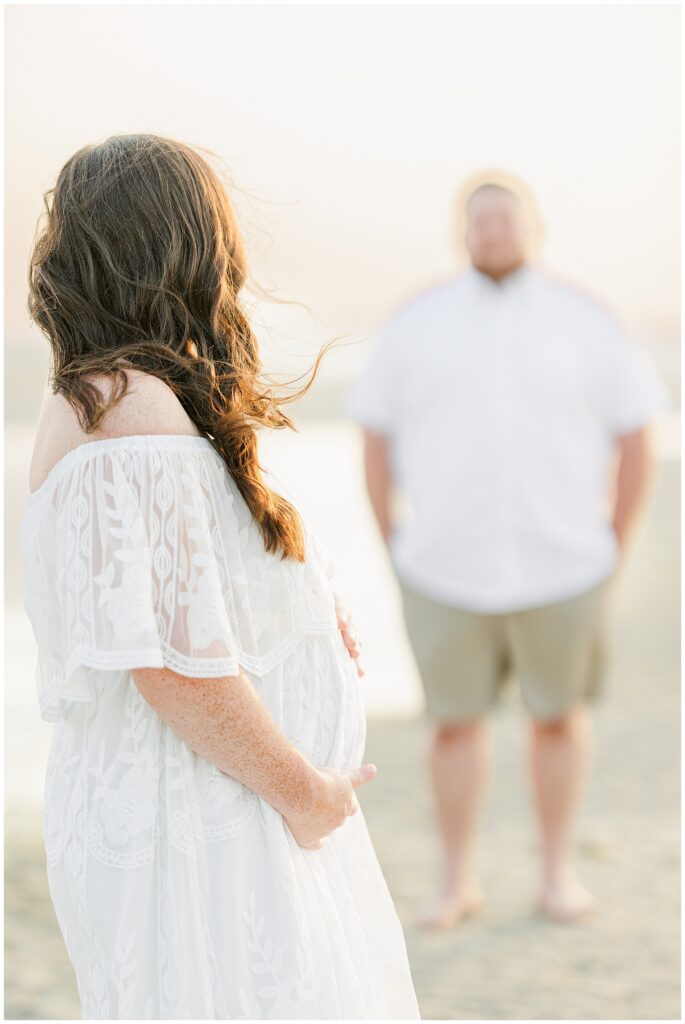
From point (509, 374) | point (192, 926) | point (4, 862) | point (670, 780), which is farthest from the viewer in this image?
point (670, 780)

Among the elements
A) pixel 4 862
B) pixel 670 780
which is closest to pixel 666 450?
pixel 670 780

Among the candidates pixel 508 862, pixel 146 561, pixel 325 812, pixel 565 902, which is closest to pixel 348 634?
pixel 325 812

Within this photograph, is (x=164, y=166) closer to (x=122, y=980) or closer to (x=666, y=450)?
(x=122, y=980)

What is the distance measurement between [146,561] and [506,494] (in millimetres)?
2255

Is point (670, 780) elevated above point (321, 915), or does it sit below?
below

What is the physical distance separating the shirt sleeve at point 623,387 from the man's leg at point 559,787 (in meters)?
0.93

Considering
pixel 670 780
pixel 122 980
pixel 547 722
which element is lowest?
pixel 670 780

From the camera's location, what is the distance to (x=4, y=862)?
13.1 feet

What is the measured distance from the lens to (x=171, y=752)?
64.3 inches

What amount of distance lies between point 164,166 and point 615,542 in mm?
2500

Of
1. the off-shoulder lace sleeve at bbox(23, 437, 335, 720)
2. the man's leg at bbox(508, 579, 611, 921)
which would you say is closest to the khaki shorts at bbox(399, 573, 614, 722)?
the man's leg at bbox(508, 579, 611, 921)

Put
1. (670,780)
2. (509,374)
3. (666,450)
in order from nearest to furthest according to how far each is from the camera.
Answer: (509,374) → (670,780) → (666,450)

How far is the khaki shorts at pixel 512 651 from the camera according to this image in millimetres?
3707

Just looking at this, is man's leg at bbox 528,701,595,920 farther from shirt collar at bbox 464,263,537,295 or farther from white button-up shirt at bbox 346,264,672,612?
shirt collar at bbox 464,263,537,295
